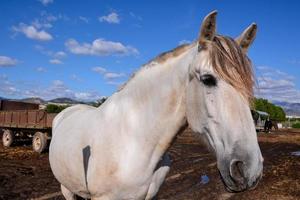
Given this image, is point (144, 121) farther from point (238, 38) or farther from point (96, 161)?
point (238, 38)

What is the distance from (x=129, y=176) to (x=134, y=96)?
58cm

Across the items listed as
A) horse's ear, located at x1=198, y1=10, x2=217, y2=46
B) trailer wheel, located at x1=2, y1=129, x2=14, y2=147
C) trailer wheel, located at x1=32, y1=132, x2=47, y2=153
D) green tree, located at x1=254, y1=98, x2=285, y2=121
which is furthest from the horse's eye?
green tree, located at x1=254, y1=98, x2=285, y2=121

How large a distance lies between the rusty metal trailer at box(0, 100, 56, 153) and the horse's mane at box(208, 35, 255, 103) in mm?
10963

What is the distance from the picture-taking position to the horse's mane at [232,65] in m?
1.89

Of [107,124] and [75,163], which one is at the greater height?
[107,124]

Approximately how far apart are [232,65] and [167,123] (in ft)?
2.13

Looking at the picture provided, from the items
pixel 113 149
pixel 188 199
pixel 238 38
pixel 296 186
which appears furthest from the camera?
pixel 296 186

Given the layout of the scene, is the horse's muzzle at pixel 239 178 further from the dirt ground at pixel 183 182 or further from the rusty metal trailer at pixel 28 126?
the rusty metal trailer at pixel 28 126

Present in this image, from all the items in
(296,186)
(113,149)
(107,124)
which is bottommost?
(296,186)

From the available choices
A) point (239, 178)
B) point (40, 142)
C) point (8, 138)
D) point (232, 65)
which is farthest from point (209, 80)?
point (8, 138)

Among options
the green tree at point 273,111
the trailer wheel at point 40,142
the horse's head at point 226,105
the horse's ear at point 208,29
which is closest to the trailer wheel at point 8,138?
the trailer wheel at point 40,142

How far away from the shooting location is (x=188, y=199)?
236 inches

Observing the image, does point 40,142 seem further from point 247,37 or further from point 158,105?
point 247,37

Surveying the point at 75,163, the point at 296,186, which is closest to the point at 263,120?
the point at 296,186
